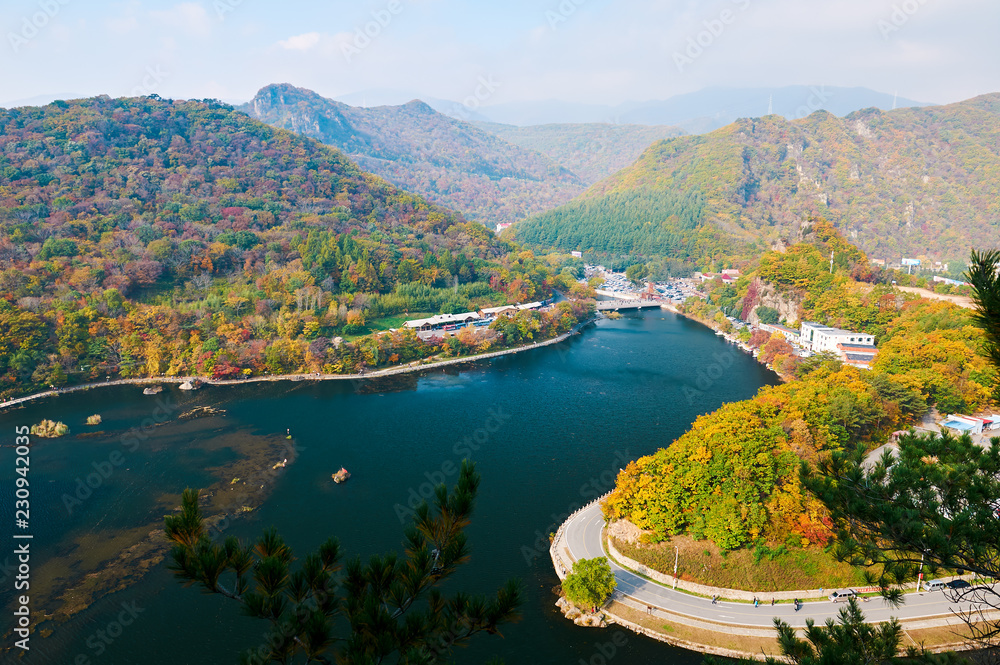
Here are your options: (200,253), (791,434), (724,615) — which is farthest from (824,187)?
(724,615)

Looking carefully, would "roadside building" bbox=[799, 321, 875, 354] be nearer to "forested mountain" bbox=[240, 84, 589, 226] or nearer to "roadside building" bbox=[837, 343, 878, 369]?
"roadside building" bbox=[837, 343, 878, 369]

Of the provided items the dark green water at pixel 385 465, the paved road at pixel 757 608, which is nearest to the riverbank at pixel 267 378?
the dark green water at pixel 385 465

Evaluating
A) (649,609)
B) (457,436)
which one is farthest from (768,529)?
(457,436)

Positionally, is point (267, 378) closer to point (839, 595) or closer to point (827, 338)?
point (839, 595)

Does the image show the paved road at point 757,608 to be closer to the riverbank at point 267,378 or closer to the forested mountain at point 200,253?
the riverbank at point 267,378

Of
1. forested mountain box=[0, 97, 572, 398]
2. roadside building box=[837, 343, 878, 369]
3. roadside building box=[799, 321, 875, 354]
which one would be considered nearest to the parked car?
roadside building box=[837, 343, 878, 369]
